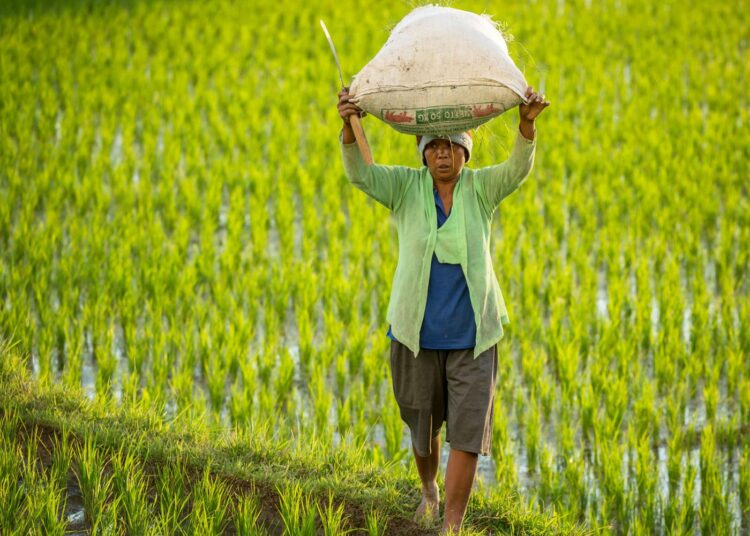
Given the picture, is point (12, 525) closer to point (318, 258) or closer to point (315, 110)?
point (318, 258)

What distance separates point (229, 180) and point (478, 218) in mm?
3941

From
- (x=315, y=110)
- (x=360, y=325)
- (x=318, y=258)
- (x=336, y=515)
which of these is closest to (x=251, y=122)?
(x=315, y=110)

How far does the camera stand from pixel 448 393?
288 cm

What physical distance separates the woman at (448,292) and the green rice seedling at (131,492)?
0.80 metres

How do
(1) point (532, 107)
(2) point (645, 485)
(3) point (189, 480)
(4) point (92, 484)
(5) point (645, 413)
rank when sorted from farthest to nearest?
(5) point (645, 413) → (2) point (645, 485) → (3) point (189, 480) → (4) point (92, 484) → (1) point (532, 107)

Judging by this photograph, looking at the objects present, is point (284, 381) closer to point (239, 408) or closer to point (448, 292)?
point (239, 408)

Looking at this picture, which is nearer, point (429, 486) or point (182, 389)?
point (429, 486)

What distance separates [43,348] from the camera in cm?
424

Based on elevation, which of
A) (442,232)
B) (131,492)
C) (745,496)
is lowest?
(745,496)

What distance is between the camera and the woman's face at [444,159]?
2842 millimetres

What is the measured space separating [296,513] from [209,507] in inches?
11.1

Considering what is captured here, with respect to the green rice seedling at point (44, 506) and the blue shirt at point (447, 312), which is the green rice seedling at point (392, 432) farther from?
the green rice seedling at point (44, 506)

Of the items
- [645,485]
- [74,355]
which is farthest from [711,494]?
[74,355]

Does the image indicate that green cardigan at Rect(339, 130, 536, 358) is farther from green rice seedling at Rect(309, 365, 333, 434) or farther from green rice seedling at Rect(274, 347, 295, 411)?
green rice seedling at Rect(274, 347, 295, 411)
